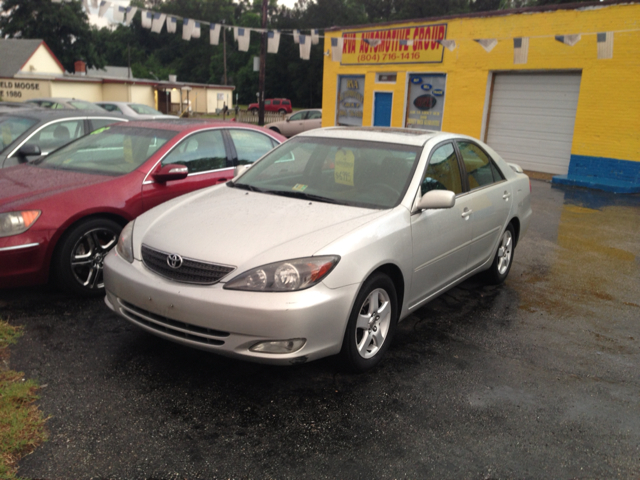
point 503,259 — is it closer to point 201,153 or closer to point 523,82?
point 201,153

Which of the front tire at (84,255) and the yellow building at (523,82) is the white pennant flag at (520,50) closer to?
the yellow building at (523,82)

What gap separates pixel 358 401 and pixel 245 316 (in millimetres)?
894

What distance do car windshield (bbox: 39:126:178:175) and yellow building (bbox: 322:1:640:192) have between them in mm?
9982

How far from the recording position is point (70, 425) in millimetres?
2943

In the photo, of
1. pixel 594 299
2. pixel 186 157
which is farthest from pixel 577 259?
pixel 186 157

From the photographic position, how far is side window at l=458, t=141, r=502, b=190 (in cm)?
488

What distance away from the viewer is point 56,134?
6.93 metres

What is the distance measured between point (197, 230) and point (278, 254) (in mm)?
681

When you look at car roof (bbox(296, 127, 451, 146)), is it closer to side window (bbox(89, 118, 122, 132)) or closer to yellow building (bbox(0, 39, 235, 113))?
side window (bbox(89, 118, 122, 132))

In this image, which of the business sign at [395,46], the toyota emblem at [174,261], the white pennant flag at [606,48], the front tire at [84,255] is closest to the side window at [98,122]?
the front tire at [84,255]

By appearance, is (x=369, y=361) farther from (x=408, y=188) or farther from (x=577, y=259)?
(x=577, y=259)

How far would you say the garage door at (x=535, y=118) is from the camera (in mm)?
15008

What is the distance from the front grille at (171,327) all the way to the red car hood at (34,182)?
1.58 meters

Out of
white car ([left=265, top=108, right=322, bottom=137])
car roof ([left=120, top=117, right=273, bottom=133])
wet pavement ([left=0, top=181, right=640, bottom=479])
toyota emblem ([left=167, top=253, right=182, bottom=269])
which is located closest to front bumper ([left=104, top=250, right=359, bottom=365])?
toyota emblem ([left=167, top=253, right=182, bottom=269])
